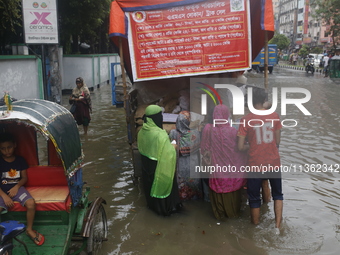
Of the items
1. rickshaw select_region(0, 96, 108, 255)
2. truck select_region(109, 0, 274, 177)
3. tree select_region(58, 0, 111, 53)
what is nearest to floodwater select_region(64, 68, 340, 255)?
rickshaw select_region(0, 96, 108, 255)

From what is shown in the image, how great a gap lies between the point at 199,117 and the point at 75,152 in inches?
96.8

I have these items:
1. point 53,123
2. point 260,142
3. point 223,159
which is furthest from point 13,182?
point 260,142

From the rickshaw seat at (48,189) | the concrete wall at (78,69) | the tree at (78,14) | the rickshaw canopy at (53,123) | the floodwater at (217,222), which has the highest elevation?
the tree at (78,14)

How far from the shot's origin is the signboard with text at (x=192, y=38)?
17.0 ft

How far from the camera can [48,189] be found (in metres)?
3.81

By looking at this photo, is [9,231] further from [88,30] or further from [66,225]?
[88,30]

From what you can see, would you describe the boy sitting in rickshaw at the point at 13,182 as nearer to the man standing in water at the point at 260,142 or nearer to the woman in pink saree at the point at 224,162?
the woman in pink saree at the point at 224,162

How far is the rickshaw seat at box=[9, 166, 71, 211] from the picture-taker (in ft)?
11.2

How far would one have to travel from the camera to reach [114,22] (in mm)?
5227

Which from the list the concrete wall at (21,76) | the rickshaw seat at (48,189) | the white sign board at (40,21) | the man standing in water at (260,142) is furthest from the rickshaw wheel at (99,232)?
the white sign board at (40,21)

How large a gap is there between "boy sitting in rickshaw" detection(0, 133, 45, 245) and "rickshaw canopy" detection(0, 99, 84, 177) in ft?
0.94

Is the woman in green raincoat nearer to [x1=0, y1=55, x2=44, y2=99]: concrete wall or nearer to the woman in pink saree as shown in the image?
the woman in pink saree

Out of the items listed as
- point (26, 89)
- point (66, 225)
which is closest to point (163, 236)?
point (66, 225)

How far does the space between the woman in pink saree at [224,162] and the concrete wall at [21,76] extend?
707 centimetres
